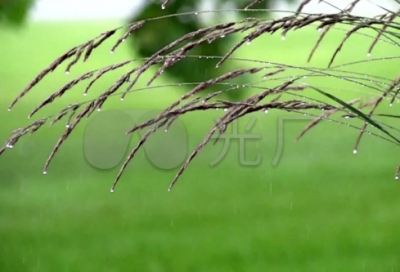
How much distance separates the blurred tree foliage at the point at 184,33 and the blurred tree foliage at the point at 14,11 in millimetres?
531

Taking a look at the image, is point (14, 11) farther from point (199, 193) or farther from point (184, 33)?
point (199, 193)

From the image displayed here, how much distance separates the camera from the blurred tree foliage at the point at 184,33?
1.96 metres

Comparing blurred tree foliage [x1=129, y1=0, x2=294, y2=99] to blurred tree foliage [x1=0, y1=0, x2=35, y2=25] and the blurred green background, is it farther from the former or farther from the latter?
blurred tree foliage [x1=0, y1=0, x2=35, y2=25]

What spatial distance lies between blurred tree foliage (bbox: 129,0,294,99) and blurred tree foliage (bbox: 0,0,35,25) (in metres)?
0.53

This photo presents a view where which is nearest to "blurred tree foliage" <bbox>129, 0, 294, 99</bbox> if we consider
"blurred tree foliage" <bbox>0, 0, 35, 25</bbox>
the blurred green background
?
the blurred green background

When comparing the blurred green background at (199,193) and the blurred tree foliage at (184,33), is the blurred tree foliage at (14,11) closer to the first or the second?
the blurred green background at (199,193)

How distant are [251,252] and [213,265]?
16 cm

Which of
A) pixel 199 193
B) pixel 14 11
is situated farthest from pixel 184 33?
pixel 14 11

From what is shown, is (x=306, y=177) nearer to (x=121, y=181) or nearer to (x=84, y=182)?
(x=121, y=181)

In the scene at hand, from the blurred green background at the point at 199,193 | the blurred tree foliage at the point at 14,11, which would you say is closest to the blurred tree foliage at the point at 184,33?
the blurred green background at the point at 199,193

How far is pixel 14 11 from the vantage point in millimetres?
2279

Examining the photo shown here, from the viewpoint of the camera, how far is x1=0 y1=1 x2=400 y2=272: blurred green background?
201 cm

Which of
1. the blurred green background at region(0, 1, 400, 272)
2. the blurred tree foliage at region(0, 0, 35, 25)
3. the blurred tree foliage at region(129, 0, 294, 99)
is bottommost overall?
the blurred green background at region(0, 1, 400, 272)

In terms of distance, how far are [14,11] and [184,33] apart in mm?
830
